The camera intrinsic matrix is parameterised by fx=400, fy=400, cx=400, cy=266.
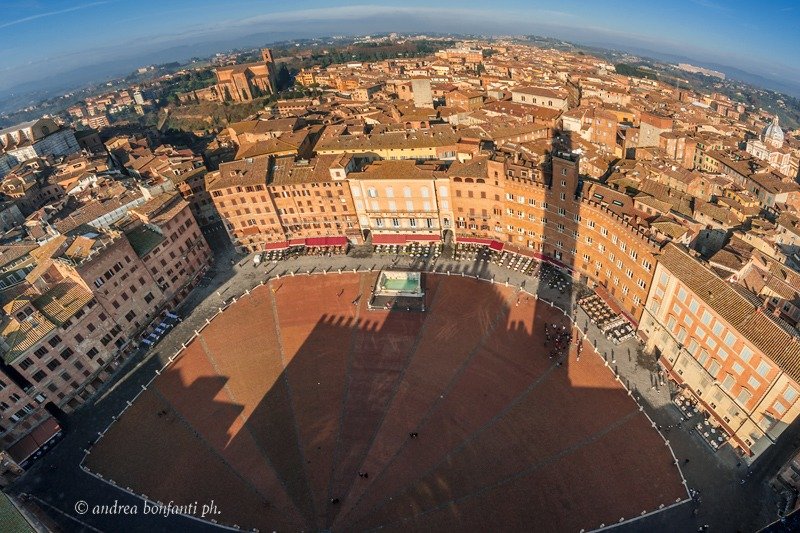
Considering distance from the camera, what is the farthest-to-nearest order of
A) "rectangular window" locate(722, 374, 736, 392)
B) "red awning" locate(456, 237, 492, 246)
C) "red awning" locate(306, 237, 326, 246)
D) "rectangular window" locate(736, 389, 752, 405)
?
"red awning" locate(306, 237, 326, 246) → "red awning" locate(456, 237, 492, 246) → "rectangular window" locate(722, 374, 736, 392) → "rectangular window" locate(736, 389, 752, 405)

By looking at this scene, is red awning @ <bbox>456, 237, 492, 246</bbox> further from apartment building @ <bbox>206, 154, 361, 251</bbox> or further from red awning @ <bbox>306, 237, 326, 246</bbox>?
red awning @ <bbox>306, 237, 326, 246</bbox>

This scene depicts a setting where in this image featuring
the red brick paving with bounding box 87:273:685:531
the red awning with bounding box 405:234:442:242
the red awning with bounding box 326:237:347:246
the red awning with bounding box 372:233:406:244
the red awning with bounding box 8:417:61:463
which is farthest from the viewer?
the red awning with bounding box 326:237:347:246

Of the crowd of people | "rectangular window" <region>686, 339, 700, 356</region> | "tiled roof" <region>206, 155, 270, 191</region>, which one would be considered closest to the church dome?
"rectangular window" <region>686, 339, 700, 356</region>

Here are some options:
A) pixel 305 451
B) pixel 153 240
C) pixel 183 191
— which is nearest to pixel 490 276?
pixel 305 451

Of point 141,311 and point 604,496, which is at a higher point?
point 141,311

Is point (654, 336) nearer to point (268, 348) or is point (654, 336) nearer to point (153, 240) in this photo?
point (268, 348)

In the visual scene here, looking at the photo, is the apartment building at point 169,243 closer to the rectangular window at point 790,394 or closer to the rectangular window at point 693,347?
the rectangular window at point 693,347
